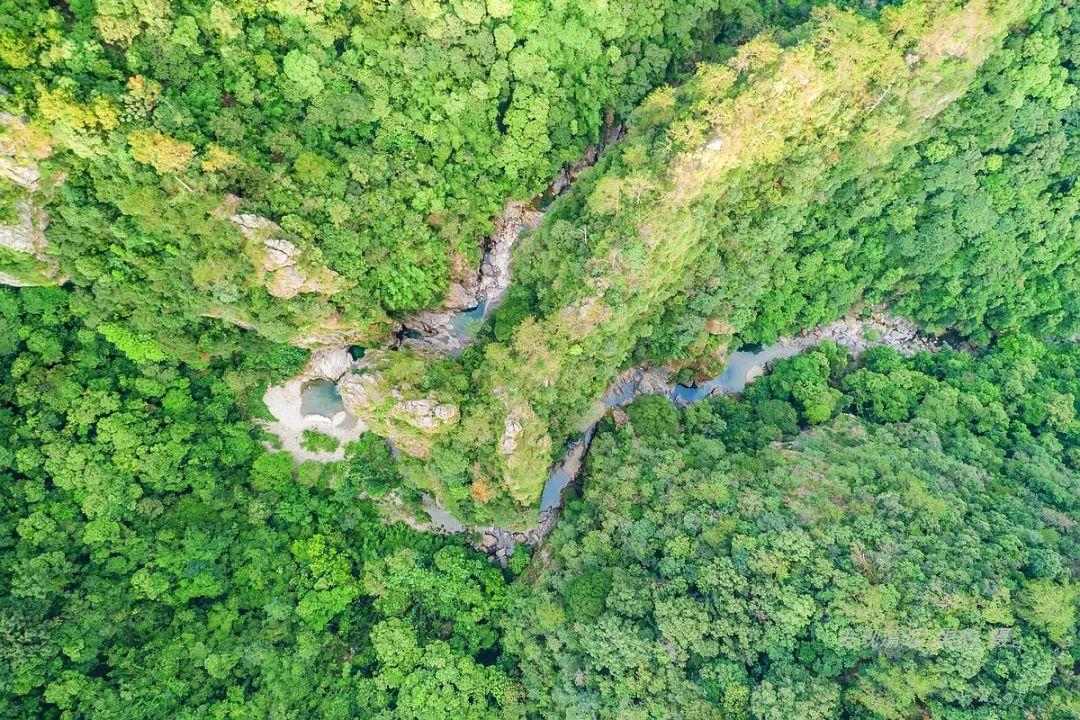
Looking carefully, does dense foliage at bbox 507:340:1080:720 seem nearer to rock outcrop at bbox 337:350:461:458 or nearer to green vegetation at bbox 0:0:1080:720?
green vegetation at bbox 0:0:1080:720

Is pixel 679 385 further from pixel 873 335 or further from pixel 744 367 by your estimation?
pixel 873 335

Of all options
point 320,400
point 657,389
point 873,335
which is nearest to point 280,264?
point 320,400

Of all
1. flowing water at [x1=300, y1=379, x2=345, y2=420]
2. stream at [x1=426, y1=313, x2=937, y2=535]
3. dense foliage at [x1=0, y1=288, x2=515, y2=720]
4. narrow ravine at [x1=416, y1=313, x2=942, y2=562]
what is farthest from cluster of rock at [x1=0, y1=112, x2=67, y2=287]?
stream at [x1=426, y1=313, x2=937, y2=535]

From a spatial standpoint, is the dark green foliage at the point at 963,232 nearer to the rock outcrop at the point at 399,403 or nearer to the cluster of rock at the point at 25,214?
the rock outcrop at the point at 399,403

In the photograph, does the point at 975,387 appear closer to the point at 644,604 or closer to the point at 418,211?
the point at 644,604

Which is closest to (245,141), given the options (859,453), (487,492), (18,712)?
(487,492)

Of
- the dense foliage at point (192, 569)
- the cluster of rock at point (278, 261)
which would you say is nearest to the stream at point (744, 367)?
the dense foliage at point (192, 569)
